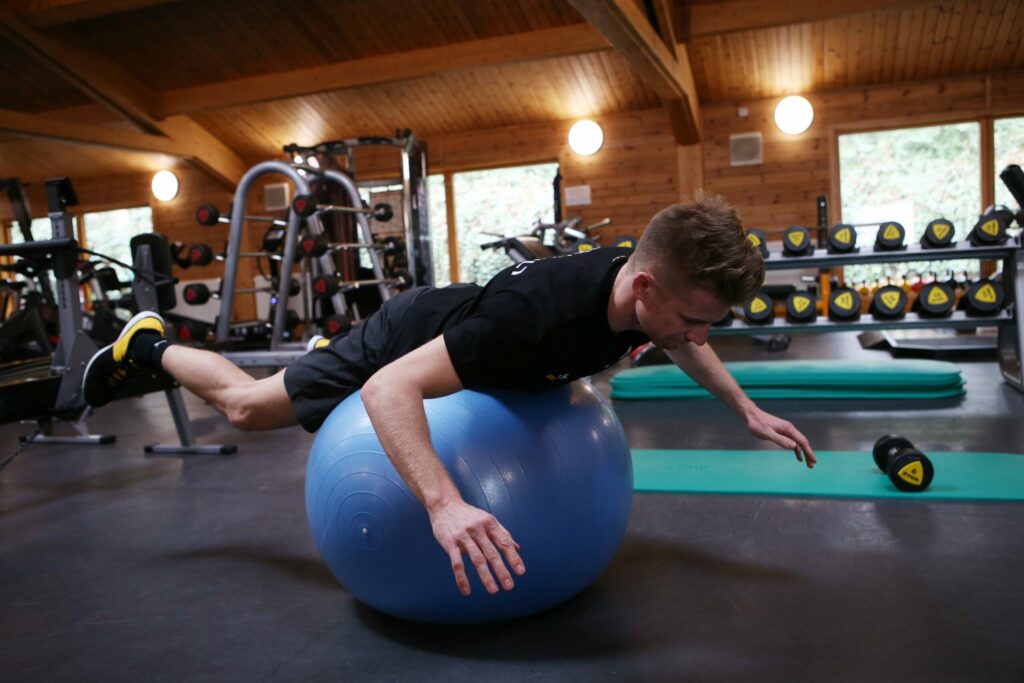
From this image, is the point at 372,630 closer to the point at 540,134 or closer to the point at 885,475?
the point at 885,475

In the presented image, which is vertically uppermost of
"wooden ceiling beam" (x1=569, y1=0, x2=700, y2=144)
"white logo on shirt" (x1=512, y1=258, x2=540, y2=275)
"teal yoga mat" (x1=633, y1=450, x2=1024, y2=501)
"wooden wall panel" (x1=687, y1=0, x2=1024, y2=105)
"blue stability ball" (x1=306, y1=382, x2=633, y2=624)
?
"wooden wall panel" (x1=687, y1=0, x2=1024, y2=105)

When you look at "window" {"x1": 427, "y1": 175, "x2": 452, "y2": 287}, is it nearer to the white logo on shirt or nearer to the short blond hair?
the white logo on shirt

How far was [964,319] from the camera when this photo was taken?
4.04 metres

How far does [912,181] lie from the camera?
Result: 856 centimetres

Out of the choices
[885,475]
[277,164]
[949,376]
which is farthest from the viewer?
[277,164]

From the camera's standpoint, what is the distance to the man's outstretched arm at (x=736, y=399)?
173 centimetres

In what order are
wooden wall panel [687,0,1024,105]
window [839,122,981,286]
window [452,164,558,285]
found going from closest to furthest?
wooden wall panel [687,0,1024,105] < window [839,122,981,286] < window [452,164,558,285]

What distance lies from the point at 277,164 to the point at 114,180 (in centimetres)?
763

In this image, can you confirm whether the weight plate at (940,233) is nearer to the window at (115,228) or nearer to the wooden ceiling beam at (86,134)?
the wooden ceiling beam at (86,134)

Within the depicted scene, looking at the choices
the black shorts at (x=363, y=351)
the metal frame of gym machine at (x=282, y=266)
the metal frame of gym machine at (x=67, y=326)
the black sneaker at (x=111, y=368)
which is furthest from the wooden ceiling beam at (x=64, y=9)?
the black shorts at (x=363, y=351)

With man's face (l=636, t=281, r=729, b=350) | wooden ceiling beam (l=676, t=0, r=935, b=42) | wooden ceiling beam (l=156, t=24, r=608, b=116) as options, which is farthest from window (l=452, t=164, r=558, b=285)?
man's face (l=636, t=281, r=729, b=350)

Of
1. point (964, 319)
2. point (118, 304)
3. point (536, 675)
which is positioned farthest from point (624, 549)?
point (118, 304)

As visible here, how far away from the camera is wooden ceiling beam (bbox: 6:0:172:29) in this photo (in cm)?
660

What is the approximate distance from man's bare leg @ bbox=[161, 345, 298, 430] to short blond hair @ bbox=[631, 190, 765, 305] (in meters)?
1.06
